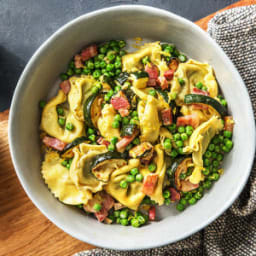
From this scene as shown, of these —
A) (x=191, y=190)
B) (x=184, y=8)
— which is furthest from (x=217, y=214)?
(x=184, y=8)

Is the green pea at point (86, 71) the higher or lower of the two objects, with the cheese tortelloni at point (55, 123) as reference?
higher

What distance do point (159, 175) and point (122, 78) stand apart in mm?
1308

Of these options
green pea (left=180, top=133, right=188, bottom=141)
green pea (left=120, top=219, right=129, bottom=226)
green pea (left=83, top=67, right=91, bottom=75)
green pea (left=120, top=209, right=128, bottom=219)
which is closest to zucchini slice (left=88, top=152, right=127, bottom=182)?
green pea (left=120, top=209, right=128, bottom=219)

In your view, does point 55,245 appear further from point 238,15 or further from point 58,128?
point 238,15

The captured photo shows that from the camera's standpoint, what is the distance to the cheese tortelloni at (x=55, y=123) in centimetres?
405

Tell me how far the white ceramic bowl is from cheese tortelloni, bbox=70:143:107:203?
0.41 metres

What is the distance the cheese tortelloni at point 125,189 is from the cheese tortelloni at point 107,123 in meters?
0.41

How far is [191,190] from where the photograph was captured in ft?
13.3

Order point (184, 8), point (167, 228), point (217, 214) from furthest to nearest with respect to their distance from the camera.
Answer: point (184, 8) → point (167, 228) → point (217, 214)

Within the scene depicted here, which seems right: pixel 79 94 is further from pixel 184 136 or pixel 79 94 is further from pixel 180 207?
pixel 180 207

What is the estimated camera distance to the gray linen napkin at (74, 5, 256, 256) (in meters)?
3.96

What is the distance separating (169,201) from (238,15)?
2521mm

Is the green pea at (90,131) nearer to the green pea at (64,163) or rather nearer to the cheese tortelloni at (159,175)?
the green pea at (64,163)

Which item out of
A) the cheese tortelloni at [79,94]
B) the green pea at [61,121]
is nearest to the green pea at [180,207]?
the cheese tortelloni at [79,94]
